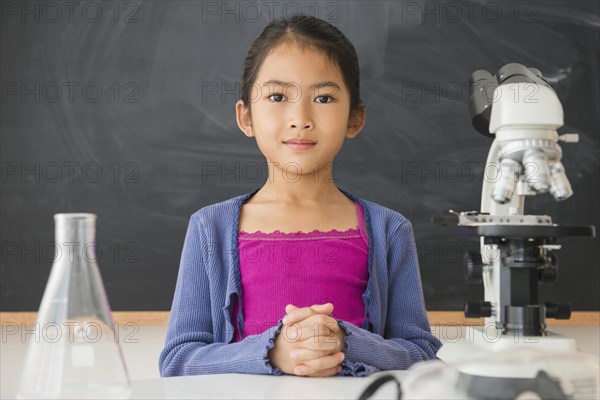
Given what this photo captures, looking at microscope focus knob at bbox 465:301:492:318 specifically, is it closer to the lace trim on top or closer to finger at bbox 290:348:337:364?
finger at bbox 290:348:337:364

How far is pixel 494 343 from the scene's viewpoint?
93 cm

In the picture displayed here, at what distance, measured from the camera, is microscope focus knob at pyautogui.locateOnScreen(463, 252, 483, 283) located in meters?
1.02

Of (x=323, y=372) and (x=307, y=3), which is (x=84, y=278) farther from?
(x=307, y=3)

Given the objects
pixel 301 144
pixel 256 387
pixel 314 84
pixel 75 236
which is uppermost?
pixel 314 84

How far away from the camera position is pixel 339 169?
3000 mm

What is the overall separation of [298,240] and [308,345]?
360mm

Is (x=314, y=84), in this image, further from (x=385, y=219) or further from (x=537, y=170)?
(x=537, y=170)

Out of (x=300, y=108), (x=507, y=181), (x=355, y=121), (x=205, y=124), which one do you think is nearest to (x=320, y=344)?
(x=507, y=181)

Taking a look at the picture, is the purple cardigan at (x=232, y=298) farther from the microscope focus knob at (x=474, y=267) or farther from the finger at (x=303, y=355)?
the microscope focus knob at (x=474, y=267)

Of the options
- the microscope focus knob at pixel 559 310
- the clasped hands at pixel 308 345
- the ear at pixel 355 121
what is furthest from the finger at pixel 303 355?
the ear at pixel 355 121

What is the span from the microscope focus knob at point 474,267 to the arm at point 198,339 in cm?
30

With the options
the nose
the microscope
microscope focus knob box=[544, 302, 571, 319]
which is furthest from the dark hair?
microscope focus knob box=[544, 302, 571, 319]

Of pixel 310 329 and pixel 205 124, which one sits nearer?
pixel 310 329

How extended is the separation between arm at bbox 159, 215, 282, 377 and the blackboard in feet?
5.16
